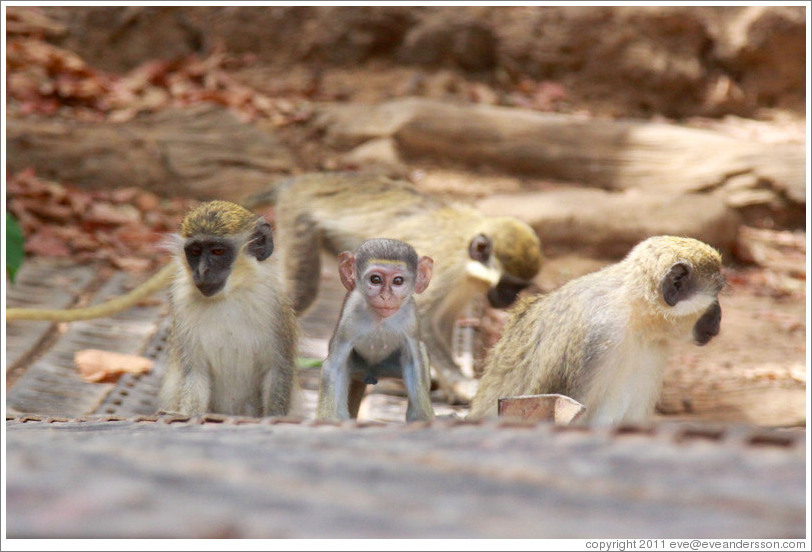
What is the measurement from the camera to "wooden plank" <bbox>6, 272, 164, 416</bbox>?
475cm

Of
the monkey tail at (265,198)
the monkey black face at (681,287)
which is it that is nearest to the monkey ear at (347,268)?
the monkey black face at (681,287)

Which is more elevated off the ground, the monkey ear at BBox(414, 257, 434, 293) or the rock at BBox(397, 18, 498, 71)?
the rock at BBox(397, 18, 498, 71)

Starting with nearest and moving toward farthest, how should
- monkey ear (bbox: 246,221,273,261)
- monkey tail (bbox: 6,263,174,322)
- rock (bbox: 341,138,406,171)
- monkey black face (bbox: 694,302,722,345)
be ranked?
monkey black face (bbox: 694,302,722,345), monkey ear (bbox: 246,221,273,261), monkey tail (bbox: 6,263,174,322), rock (bbox: 341,138,406,171)

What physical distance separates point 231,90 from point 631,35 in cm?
474

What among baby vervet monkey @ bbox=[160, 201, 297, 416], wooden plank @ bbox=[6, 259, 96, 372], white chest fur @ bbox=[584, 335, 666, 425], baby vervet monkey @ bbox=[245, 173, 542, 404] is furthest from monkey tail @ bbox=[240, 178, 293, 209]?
white chest fur @ bbox=[584, 335, 666, 425]

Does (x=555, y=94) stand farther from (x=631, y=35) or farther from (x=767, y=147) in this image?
(x=767, y=147)

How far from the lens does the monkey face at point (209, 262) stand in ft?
12.7

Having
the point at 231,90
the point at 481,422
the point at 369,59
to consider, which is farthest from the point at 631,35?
the point at 481,422

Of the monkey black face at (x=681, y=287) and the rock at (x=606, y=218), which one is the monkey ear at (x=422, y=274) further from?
the rock at (x=606, y=218)

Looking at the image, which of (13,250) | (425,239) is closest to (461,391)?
(425,239)

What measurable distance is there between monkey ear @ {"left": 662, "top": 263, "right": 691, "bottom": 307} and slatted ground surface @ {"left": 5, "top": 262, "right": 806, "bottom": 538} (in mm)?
1696

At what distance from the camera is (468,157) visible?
982 centimetres

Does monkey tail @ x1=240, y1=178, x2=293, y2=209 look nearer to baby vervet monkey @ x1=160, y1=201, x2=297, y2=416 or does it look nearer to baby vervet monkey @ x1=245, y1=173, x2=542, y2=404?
baby vervet monkey @ x1=245, y1=173, x2=542, y2=404

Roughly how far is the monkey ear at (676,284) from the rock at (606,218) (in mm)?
4818
